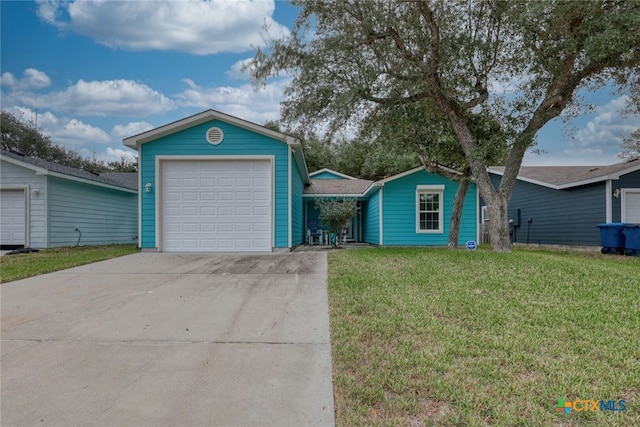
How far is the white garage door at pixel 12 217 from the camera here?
36.6 feet

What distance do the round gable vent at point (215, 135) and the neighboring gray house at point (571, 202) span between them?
12.6 m

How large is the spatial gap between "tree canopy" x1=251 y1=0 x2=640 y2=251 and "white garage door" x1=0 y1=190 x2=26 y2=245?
8.74 metres

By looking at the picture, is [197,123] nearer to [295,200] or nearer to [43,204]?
[295,200]

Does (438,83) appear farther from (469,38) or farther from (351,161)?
(351,161)

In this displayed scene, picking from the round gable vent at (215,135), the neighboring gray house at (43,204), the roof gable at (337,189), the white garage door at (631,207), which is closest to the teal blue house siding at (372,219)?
the roof gable at (337,189)

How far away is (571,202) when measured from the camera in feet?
45.4

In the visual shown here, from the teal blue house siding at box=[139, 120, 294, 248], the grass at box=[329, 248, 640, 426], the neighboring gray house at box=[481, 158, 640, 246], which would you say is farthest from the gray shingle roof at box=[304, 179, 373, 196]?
the grass at box=[329, 248, 640, 426]

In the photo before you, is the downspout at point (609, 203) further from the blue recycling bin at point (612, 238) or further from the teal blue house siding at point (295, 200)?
the teal blue house siding at point (295, 200)

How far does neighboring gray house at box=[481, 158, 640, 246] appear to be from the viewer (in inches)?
474

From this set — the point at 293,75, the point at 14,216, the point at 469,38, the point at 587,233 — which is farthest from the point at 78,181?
the point at 587,233

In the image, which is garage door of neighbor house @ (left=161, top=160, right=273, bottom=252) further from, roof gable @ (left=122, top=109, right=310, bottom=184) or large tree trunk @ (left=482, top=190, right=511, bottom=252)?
large tree trunk @ (left=482, top=190, right=511, bottom=252)

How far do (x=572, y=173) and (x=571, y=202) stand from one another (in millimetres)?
2354

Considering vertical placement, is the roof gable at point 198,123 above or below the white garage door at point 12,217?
above

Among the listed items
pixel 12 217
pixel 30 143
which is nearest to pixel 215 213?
pixel 12 217
